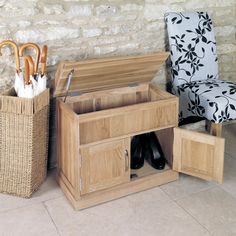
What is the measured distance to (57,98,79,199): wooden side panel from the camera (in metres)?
2.04

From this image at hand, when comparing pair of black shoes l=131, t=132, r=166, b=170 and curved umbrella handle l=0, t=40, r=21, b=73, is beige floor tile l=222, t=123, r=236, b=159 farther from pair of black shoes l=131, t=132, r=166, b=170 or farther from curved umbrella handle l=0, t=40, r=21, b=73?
curved umbrella handle l=0, t=40, r=21, b=73

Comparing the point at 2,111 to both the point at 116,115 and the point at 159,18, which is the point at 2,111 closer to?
the point at 116,115

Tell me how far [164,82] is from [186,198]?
974 millimetres

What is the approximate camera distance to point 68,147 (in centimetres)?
216

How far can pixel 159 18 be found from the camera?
8.67ft

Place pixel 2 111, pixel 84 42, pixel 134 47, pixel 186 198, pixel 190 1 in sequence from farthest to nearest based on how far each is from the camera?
pixel 190 1
pixel 134 47
pixel 84 42
pixel 186 198
pixel 2 111

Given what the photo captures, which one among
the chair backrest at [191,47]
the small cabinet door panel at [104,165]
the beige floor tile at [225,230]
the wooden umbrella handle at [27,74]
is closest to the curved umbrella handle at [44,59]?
the wooden umbrella handle at [27,74]

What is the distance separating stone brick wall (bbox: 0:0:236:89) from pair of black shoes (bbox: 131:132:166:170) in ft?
1.76

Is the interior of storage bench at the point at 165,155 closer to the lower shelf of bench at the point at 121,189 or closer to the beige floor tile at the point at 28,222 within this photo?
the lower shelf of bench at the point at 121,189

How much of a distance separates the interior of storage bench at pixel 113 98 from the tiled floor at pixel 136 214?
1.76 feet

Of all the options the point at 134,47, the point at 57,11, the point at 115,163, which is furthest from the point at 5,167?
the point at 134,47

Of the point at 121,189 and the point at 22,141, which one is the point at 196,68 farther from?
the point at 22,141

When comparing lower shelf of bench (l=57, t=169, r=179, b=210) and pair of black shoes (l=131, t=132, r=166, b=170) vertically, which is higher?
pair of black shoes (l=131, t=132, r=166, b=170)

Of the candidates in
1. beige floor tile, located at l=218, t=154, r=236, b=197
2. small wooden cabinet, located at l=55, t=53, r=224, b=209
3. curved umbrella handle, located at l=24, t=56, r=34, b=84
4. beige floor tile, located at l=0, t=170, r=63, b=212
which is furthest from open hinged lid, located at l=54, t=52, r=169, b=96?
beige floor tile, located at l=218, t=154, r=236, b=197
